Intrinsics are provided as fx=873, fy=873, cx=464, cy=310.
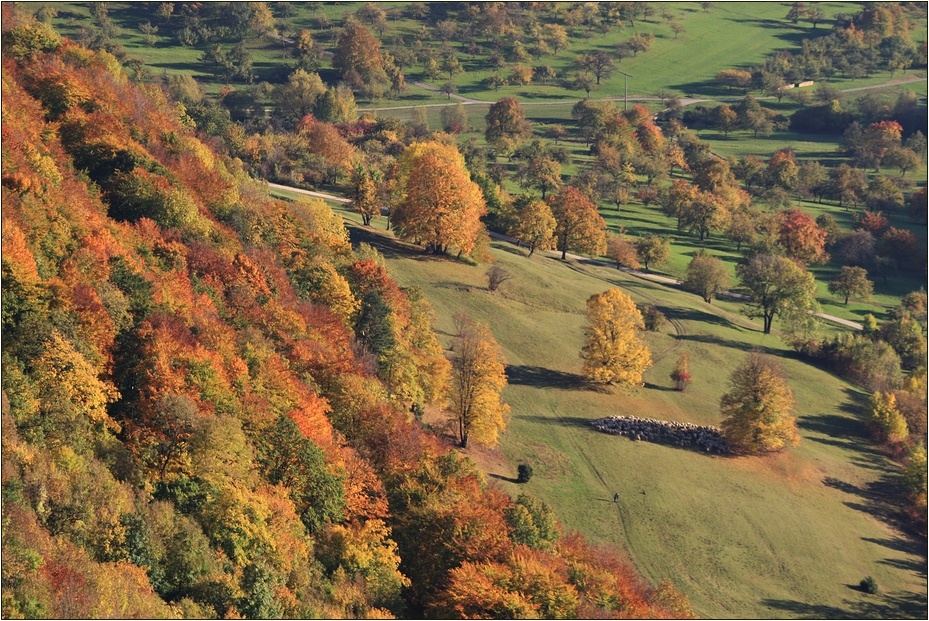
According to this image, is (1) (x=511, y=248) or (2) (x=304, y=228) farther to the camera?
(1) (x=511, y=248)

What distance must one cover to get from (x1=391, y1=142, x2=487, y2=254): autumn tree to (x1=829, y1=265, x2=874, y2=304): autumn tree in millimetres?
79734

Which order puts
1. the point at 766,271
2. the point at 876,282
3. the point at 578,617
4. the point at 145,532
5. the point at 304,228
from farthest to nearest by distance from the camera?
the point at 876,282
the point at 766,271
the point at 304,228
the point at 578,617
the point at 145,532

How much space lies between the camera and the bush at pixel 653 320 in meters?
133

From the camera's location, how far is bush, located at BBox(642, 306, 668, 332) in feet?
436

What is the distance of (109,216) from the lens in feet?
290

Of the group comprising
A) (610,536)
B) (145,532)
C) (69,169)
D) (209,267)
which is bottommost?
(610,536)

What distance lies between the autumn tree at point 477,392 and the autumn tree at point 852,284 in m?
103

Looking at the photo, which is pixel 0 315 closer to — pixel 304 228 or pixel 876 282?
pixel 304 228

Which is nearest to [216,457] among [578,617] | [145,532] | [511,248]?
[145,532]

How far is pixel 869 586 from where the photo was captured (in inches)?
3243

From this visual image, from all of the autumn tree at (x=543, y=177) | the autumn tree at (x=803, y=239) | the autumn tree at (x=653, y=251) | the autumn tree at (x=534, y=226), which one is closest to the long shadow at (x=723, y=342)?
the autumn tree at (x=534, y=226)

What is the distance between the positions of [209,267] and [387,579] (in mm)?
38965

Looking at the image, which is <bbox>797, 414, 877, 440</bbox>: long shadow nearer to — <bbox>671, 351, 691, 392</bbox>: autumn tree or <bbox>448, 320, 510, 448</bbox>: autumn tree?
<bbox>671, 351, 691, 392</bbox>: autumn tree

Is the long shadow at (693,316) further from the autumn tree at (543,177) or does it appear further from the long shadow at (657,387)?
the autumn tree at (543,177)
